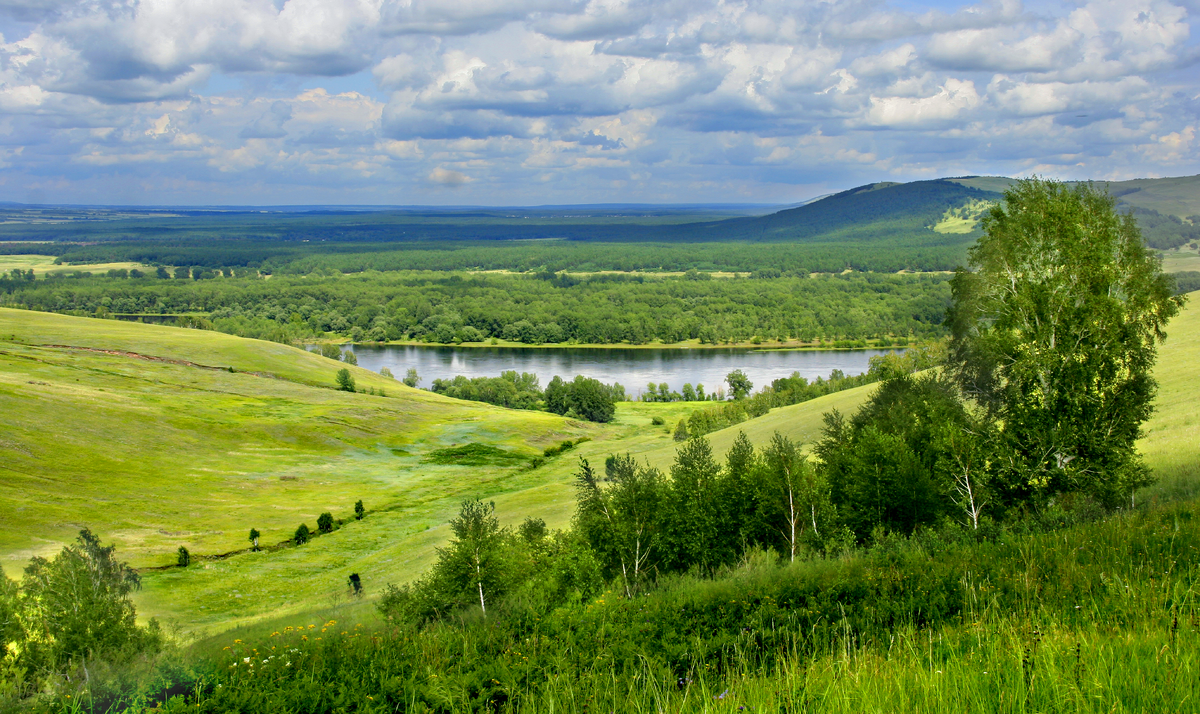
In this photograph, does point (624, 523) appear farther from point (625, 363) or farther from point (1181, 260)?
point (1181, 260)

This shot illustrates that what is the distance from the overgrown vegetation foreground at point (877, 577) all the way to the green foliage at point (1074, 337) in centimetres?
6

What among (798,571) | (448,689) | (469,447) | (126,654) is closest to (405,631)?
(448,689)

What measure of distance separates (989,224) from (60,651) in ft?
77.5

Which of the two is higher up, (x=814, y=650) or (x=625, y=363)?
(x=814, y=650)

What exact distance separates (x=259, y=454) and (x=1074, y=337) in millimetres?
73273

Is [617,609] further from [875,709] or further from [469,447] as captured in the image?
[469,447]

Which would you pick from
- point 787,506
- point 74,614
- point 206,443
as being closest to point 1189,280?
point 787,506

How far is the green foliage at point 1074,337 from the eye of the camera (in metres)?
17.1

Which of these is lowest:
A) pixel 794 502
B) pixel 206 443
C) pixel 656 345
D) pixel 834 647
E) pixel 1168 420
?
pixel 656 345

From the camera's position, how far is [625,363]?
14825cm

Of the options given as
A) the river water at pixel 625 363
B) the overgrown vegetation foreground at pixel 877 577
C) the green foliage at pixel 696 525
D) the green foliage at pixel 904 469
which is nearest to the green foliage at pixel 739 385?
the river water at pixel 625 363

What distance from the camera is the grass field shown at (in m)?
39.1

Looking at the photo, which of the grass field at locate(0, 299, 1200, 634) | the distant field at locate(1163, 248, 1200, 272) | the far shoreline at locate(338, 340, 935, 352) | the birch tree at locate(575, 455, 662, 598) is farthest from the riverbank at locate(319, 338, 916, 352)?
the birch tree at locate(575, 455, 662, 598)

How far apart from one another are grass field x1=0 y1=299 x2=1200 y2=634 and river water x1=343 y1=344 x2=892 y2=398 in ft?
74.3
